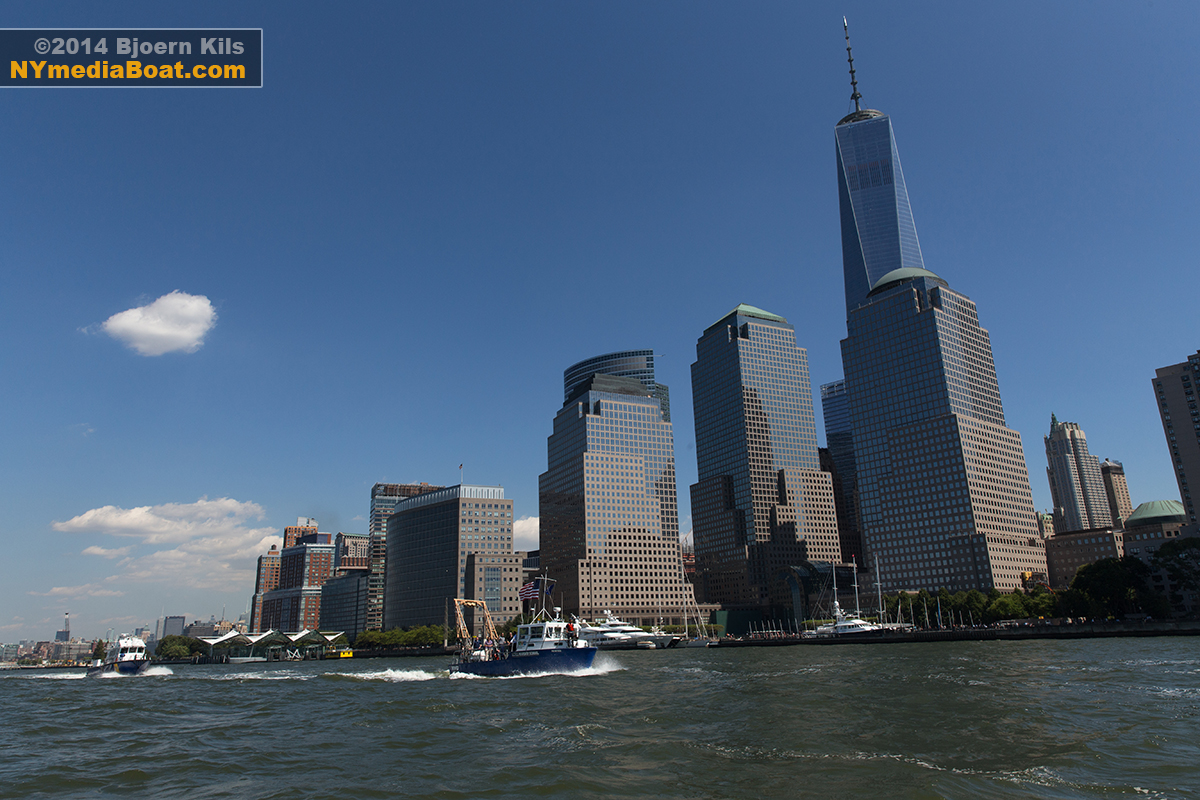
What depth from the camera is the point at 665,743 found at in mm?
36656

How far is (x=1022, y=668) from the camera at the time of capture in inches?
2953

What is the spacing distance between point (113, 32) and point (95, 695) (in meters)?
80.5

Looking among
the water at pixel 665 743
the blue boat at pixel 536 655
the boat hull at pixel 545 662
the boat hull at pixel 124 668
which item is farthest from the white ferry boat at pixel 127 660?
the boat hull at pixel 545 662

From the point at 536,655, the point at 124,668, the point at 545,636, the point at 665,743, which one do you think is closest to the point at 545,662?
the point at 536,655

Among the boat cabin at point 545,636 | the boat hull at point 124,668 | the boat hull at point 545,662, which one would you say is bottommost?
the boat hull at point 124,668

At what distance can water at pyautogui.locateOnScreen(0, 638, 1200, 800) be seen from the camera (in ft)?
91.5

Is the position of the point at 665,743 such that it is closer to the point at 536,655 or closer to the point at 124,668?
the point at 536,655

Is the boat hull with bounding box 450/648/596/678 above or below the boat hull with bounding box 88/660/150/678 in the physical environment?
above

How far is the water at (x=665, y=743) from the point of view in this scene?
2788 cm

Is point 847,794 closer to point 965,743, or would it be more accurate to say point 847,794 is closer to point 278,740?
point 965,743

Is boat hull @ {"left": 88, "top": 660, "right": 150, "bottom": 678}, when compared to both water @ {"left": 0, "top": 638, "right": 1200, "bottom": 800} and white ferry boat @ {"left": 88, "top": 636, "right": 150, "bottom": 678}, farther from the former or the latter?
water @ {"left": 0, "top": 638, "right": 1200, "bottom": 800}

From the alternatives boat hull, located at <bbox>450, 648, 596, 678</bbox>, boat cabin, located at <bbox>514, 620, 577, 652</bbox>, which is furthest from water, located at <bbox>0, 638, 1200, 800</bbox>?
boat cabin, located at <bbox>514, 620, 577, 652</bbox>

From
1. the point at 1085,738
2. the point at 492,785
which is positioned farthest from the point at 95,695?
the point at 1085,738

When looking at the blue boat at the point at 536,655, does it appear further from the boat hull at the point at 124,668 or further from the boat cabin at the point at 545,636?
the boat hull at the point at 124,668
